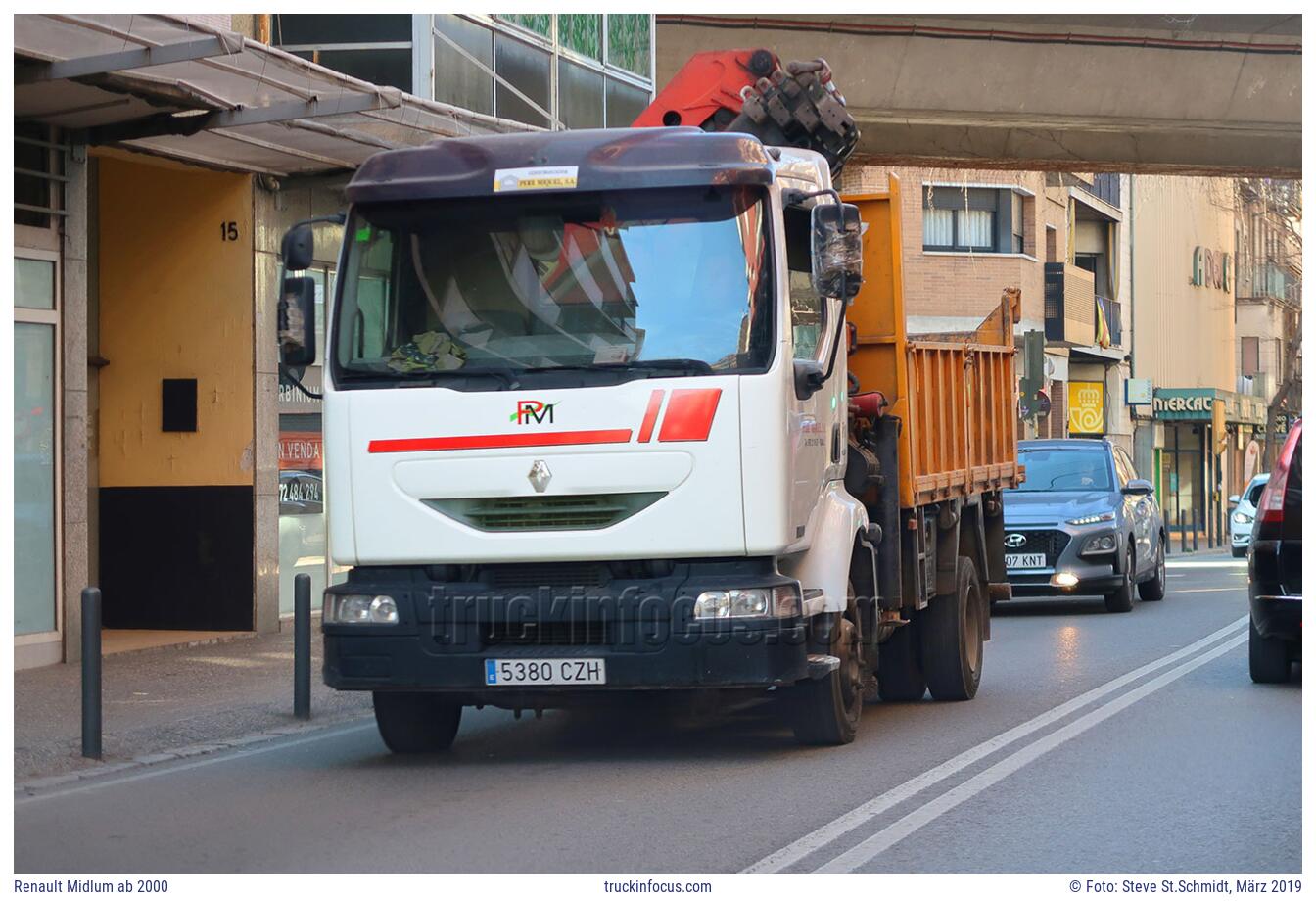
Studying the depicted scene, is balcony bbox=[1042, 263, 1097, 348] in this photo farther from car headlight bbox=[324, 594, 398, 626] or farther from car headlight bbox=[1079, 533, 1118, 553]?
car headlight bbox=[324, 594, 398, 626]

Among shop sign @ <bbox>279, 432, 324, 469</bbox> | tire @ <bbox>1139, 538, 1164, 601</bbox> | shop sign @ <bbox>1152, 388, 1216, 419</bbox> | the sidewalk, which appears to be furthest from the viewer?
shop sign @ <bbox>1152, 388, 1216, 419</bbox>

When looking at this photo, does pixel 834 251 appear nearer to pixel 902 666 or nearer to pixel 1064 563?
pixel 902 666

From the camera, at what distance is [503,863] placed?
7348 millimetres

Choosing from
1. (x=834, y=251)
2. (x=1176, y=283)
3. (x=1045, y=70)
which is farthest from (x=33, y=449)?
(x=1176, y=283)

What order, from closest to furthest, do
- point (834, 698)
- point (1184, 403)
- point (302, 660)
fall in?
point (834, 698) → point (302, 660) → point (1184, 403)

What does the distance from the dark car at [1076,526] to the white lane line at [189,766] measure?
9926mm

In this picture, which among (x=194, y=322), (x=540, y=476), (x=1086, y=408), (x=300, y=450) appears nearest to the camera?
(x=540, y=476)

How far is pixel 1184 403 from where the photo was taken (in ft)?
191

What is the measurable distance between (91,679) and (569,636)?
2.63 m

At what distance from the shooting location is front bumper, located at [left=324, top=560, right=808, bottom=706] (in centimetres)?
952

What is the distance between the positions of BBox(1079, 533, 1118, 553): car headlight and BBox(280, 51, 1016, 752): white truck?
11.0 m

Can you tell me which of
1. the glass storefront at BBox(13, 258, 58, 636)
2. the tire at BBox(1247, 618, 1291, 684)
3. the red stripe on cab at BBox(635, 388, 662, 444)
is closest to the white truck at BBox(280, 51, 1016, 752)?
the red stripe on cab at BBox(635, 388, 662, 444)

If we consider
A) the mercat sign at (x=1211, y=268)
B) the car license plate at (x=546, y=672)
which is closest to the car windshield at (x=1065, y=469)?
the car license plate at (x=546, y=672)

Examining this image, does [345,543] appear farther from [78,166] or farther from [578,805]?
[78,166]
